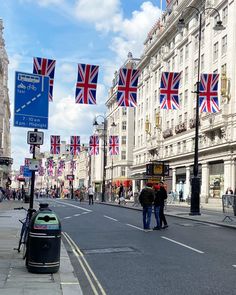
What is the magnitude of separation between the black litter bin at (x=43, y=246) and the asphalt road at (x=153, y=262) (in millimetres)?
648

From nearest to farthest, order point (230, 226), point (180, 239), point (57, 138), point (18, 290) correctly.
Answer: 1. point (18, 290)
2. point (180, 239)
3. point (230, 226)
4. point (57, 138)

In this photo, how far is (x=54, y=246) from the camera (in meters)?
8.55

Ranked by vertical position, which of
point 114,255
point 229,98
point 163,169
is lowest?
point 114,255

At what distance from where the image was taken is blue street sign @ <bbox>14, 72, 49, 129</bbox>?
35.4 feet

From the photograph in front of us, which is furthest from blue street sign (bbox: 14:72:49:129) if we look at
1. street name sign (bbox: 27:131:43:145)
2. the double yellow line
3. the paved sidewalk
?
the double yellow line

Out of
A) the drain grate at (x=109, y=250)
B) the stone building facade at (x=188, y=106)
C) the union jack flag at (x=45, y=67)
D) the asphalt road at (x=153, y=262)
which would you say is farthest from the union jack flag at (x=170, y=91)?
the drain grate at (x=109, y=250)

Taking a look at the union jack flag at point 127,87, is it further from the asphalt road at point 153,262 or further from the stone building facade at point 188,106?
the asphalt road at point 153,262

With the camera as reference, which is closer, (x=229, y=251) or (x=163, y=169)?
(x=229, y=251)

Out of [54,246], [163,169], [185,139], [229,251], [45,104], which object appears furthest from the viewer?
[185,139]

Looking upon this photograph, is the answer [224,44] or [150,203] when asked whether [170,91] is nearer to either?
[150,203]

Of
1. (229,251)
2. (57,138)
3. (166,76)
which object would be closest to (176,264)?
(229,251)

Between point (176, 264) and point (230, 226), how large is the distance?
10634 millimetres

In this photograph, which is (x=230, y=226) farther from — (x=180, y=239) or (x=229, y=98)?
(x=229, y=98)

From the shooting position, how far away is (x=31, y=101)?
10945mm
